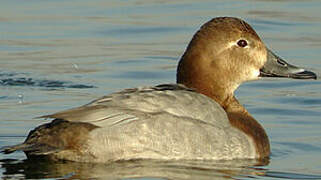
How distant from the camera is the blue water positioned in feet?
26.5

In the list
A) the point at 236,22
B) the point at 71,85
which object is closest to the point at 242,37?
the point at 236,22

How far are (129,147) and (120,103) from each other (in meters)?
0.36

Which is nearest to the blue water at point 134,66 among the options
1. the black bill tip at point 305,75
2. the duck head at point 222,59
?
the black bill tip at point 305,75

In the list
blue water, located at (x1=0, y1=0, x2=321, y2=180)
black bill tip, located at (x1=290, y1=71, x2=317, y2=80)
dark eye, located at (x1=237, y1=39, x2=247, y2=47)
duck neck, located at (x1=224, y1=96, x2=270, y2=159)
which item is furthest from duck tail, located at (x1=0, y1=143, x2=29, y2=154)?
black bill tip, located at (x1=290, y1=71, x2=317, y2=80)

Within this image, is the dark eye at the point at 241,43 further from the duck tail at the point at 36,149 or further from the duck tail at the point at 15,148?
the duck tail at the point at 15,148

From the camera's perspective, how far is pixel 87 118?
7.83 m

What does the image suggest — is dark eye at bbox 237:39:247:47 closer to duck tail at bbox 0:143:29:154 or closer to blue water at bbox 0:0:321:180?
blue water at bbox 0:0:321:180

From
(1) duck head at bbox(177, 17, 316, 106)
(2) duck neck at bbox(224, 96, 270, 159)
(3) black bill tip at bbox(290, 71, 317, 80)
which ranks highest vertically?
(1) duck head at bbox(177, 17, 316, 106)

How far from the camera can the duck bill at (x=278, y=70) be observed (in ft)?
30.8

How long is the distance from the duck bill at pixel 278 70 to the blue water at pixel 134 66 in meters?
0.56

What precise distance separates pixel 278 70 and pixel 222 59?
68 centimetres

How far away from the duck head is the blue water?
697 mm

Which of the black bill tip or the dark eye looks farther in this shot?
the black bill tip

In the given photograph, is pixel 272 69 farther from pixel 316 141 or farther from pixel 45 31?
pixel 45 31
